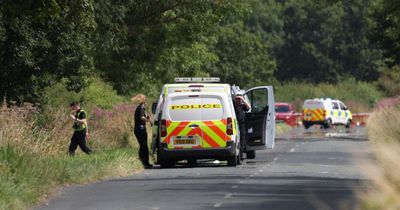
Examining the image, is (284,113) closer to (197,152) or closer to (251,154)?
(251,154)

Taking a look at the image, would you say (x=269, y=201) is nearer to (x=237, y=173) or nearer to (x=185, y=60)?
(x=237, y=173)

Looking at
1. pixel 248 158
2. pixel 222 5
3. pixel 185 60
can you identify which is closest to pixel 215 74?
pixel 185 60

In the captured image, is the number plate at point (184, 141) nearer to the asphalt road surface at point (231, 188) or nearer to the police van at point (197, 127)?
the police van at point (197, 127)

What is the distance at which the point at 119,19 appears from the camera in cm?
3353

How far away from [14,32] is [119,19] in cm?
548

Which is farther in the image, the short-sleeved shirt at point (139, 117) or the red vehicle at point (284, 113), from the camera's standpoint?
the red vehicle at point (284, 113)

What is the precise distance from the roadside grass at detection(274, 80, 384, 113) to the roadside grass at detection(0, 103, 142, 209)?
53.7 meters

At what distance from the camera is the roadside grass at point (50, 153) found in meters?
19.1

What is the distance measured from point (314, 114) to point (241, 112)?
37.3 metres

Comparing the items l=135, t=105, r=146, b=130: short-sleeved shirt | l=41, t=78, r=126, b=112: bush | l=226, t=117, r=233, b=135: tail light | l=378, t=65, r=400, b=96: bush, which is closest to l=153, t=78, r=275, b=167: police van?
A: l=226, t=117, r=233, b=135: tail light

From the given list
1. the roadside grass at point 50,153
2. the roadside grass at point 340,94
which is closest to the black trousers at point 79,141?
the roadside grass at point 50,153

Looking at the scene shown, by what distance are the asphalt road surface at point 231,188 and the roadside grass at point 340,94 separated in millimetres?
58980

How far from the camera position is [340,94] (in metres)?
94.3

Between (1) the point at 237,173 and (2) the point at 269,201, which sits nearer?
(2) the point at 269,201
